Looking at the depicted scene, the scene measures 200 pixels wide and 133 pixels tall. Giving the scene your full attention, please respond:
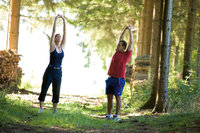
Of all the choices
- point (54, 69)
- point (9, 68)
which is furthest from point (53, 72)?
point (9, 68)

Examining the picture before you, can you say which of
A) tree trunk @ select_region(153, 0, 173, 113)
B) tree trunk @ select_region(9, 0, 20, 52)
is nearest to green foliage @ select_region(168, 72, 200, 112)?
tree trunk @ select_region(153, 0, 173, 113)

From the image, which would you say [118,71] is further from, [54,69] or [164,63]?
[54,69]

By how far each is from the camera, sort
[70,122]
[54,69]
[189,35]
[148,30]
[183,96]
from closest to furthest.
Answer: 1. [70,122]
2. [54,69]
3. [183,96]
4. [189,35]
5. [148,30]

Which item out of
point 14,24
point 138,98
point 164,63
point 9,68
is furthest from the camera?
point 14,24

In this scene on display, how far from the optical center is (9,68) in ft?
42.1

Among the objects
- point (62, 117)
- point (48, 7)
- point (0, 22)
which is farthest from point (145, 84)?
point (0, 22)

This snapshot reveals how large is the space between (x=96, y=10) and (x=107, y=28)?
83.7 inches

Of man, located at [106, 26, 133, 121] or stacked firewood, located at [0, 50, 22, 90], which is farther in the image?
stacked firewood, located at [0, 50, 22, 90]

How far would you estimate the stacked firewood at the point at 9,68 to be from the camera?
41.2 ft

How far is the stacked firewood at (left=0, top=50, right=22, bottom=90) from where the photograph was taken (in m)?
12.6

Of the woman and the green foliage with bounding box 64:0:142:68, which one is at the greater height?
the green foliage with bounding box 64:0:142:68

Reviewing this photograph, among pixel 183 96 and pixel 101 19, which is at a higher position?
pixel 101 19

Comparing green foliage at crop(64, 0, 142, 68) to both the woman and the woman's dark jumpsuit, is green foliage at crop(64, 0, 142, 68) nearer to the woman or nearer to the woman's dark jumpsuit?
the woman

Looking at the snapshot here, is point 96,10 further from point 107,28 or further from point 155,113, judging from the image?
point 155,113
